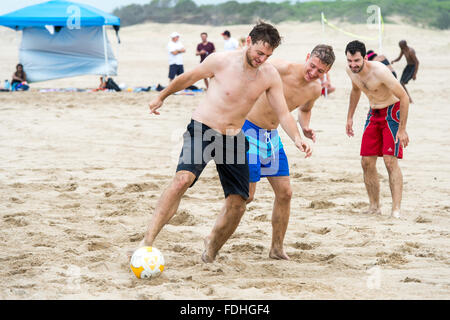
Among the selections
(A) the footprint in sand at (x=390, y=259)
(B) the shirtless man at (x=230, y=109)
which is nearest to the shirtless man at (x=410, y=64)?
(A) the footprint in sand at (x=390, y=259)

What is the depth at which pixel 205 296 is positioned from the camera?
3.65 meters

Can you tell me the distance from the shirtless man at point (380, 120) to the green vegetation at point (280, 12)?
32.9 m

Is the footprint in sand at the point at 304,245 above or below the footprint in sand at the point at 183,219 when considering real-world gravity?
below

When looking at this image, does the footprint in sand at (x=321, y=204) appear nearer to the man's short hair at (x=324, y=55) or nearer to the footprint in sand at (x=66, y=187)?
the man's short hair at (x=324, y=55)

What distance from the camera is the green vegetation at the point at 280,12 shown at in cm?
3945

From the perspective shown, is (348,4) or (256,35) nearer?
(256,35)

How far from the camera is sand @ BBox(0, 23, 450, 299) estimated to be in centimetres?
388

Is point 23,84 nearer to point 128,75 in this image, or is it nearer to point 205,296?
point 128,75

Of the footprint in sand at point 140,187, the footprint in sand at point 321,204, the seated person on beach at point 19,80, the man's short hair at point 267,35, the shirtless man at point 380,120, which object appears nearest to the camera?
the man's short hair at point 267,35

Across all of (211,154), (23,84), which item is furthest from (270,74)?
(23,84)

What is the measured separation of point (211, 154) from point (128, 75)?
1763cm

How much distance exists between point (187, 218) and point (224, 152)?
158 cm

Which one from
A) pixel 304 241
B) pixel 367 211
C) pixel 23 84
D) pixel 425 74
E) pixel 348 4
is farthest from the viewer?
pixel 348 4
